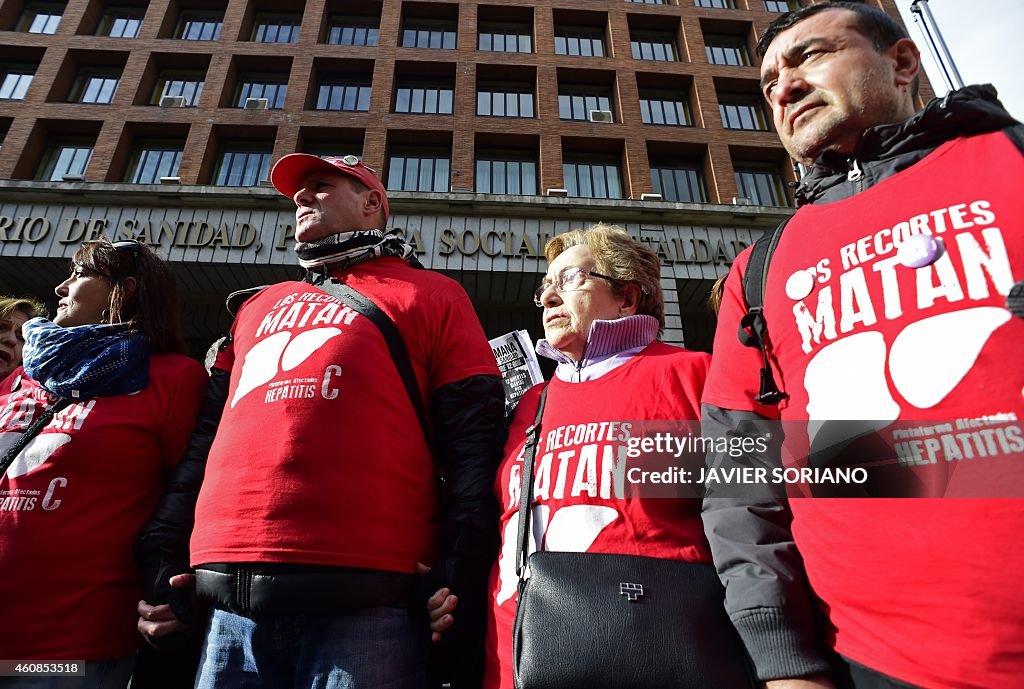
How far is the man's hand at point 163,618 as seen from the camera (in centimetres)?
196

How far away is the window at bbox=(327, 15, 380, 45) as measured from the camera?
15.9m

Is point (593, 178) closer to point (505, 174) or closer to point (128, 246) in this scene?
point (505, 174)

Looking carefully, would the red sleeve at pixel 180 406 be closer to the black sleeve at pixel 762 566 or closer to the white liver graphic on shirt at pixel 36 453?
the white liver graphic on shirt at pixel 36 453

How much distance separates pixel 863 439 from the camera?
1189 millimetres

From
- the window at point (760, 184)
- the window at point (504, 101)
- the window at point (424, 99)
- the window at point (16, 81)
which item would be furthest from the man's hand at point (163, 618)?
the window at point (16, 81)

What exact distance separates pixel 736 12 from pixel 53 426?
1995cm

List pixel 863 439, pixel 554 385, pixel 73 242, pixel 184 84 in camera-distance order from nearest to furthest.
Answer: pixel 863 439
pixel 554 385
pixel 73 242
pixel 184 84

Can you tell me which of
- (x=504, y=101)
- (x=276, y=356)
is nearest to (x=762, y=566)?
(x=276, y=356)

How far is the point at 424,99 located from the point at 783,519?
1619 centimetres

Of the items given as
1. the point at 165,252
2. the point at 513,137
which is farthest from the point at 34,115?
the point at 513,137

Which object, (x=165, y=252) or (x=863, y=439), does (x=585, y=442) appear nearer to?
(x=863, y=439)

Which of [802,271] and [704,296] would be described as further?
[704,296]

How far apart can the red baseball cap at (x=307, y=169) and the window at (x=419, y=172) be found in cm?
1150

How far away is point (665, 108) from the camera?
15680 mm
